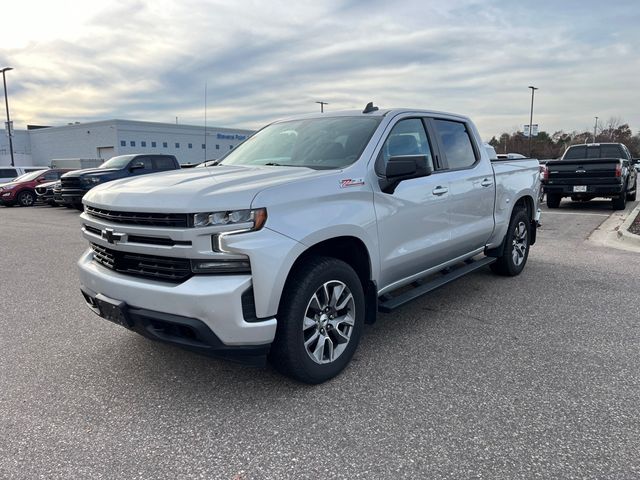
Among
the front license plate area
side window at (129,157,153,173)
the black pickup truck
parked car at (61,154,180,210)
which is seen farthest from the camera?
side window at (129,157,153,173)

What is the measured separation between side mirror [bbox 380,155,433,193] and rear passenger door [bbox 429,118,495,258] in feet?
3.14

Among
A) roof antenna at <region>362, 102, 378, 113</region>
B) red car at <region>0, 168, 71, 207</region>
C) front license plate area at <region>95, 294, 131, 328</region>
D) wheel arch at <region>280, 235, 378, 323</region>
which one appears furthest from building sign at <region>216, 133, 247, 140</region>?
front license plate area at <region>95, 294, 131, 328</region>

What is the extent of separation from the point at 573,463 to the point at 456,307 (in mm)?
2587

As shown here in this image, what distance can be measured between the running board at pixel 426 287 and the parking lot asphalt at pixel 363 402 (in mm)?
366

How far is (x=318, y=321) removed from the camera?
3.30 metres

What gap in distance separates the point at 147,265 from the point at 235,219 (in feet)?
2.30

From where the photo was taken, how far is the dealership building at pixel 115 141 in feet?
168

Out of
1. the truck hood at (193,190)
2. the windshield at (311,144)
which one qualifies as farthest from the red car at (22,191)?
the truck hood at (193,190)

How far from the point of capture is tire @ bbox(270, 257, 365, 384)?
3.07 m

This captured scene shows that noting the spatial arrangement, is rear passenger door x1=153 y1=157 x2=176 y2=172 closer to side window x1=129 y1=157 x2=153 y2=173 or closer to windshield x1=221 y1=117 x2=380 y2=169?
side window x1=129 y1=157 x2=153 y2=173

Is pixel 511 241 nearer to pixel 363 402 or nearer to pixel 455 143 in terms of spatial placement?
pixel 455 143

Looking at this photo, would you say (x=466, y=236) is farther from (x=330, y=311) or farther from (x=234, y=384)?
(x=234, y=384)

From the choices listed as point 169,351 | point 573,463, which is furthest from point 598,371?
point 169,351

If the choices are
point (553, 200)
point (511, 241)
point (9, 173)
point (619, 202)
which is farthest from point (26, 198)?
point (619, 202)
